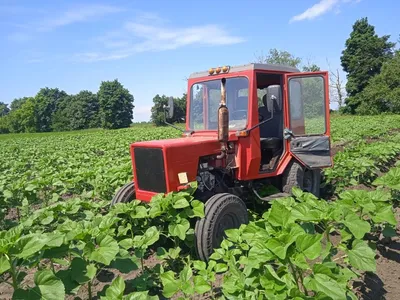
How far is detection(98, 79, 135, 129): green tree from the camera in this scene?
236 ft

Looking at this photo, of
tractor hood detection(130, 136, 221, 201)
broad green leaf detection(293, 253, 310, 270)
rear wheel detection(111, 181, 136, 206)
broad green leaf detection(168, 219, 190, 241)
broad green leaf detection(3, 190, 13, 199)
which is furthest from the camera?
broad green leaf detection(3, 190, 13, 199)

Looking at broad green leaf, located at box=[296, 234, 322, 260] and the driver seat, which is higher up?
the driver seat

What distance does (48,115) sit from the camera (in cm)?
8875

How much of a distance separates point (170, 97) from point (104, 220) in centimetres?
255

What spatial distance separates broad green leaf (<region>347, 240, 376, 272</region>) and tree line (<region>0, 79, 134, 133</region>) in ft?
232

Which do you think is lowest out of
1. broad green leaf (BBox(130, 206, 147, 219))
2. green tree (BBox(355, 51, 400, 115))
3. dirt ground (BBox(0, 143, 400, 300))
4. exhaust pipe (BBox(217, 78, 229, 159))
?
dirt ground (BBox(0, 143, 400, 300))

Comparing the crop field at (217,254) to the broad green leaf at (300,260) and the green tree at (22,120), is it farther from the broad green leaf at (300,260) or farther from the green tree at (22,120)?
the green tree at (22,120)

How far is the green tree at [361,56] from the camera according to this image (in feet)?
154

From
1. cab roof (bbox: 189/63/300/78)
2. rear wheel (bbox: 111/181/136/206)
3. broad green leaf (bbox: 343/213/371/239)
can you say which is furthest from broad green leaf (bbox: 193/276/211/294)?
cab roof (bbox: 189/63/300/78)

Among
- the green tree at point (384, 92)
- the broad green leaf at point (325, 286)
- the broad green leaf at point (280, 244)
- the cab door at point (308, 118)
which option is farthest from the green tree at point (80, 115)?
the broad green leaf at point (325, 286)

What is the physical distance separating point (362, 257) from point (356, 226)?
259 mm

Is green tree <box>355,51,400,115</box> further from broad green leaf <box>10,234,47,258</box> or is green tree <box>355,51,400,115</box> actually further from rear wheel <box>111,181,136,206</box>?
broad green leaf <box>10,234,47,258</box>

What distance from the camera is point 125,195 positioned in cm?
488

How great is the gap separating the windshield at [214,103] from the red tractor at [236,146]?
0.01 metres
